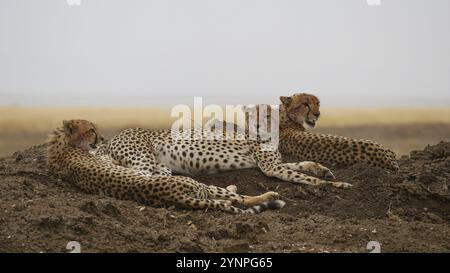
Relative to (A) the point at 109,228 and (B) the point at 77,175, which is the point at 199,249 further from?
(B) the point at 77,175

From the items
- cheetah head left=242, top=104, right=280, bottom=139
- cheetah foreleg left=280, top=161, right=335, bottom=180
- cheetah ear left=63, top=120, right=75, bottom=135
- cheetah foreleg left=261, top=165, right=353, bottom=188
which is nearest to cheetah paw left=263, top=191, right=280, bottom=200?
cheetah foreleg left=261, top=165, right=353, bottom=188

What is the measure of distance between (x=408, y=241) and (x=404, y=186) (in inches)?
50.6

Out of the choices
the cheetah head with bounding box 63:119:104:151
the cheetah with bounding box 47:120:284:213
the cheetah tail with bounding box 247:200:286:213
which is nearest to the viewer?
the cheetah with bounding box 47:120:284:213

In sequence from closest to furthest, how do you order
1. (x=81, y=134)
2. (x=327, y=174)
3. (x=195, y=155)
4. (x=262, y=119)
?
A: (x=81, y=134) → (x=327, y=174) → (x=195, y=155) → (x=262, y=119)

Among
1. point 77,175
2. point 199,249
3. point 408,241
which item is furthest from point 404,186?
point 77,175

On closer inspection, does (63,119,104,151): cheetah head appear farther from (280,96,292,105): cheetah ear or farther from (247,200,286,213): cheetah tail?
(280,96,292,105): cheetah ear

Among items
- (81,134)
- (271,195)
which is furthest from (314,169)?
(81,134)

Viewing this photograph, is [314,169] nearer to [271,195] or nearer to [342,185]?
[342,185]

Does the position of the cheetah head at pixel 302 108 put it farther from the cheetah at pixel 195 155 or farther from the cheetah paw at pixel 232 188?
the cheetah paw at pixel 232 188

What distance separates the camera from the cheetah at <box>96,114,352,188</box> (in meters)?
7.44

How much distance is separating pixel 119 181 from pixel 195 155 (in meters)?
1.14

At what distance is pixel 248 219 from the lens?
242 inches

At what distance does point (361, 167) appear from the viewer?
7.47 meters

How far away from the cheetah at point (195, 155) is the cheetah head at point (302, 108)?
0.57m
